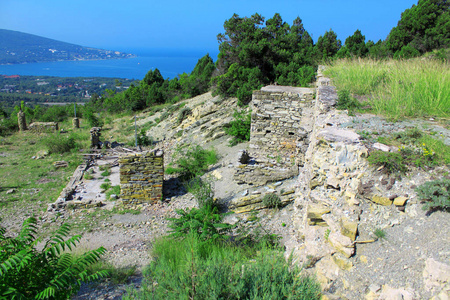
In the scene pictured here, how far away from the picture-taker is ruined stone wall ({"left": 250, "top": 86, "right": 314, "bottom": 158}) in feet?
32.0

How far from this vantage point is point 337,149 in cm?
397

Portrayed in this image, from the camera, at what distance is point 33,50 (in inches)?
5138

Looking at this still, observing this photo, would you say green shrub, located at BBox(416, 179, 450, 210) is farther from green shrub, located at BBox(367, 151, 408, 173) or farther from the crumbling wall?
the crumbling wall

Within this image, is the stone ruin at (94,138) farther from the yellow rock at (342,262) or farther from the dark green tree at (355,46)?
the dark green tree at (355,46)

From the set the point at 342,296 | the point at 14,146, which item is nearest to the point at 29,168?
the point at 14,146

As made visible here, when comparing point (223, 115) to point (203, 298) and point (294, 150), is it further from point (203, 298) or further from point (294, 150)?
point (203, 298)

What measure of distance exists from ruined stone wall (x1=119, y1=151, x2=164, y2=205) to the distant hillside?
5499 inches

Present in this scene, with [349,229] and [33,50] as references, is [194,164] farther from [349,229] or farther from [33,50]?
[33,50]

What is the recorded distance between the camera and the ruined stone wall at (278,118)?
9742mm

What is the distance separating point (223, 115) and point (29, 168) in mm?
8766

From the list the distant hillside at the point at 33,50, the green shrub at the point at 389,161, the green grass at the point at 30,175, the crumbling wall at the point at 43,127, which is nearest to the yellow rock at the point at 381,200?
the green shrub at the point at 389,161

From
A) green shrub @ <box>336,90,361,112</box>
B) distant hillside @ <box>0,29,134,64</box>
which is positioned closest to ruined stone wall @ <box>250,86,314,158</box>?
green shrub @ <box>336,90,361,112</box>

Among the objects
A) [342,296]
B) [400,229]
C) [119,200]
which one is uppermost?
[400,229]

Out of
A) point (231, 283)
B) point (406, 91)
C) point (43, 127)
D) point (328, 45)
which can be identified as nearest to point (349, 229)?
point (231, 283)
